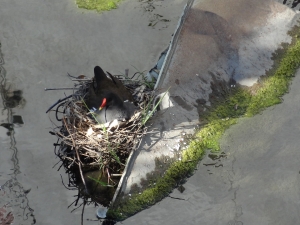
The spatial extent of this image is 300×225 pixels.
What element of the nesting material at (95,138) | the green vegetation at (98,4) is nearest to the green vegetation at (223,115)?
the nesting material at (95,138)

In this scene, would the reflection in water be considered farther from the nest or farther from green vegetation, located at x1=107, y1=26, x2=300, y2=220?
green vegetation, located at x1=107, y1=26, x2=300, y2=220

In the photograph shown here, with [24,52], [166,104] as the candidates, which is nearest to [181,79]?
[166,104]

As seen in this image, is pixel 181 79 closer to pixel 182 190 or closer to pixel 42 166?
pixel 182 190

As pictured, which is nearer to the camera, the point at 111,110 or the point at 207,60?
the point at 111,110

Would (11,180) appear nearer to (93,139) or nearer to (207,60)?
(93,139)

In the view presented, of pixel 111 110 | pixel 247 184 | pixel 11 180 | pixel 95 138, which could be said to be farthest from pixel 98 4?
pixel 247 184

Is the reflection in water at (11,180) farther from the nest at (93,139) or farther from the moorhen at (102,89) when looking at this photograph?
the moorhen at (102,89)
